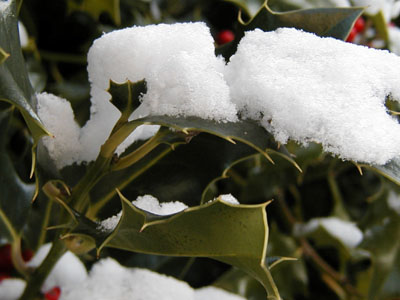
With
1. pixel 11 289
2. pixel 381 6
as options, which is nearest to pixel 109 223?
pixel 11 289

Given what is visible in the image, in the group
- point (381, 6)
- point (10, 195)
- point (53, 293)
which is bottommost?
point (53, 293)

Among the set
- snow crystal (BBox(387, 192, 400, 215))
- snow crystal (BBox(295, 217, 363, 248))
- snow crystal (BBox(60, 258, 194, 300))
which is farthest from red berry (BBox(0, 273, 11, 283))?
snow crystal (BBox(387, 192, 400, 215))

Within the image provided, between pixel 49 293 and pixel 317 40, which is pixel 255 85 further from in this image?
pixel 49 293

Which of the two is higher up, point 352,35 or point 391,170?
point 391,170

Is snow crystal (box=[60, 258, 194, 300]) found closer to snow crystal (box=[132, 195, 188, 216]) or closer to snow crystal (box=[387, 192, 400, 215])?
snow crystal (box=[132, 195, 188, 216])

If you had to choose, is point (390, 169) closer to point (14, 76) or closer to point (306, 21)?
point (306, 21)

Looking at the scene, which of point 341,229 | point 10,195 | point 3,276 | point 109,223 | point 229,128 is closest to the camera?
point 229,128

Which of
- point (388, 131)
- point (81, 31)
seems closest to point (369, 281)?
point (388, 131)
